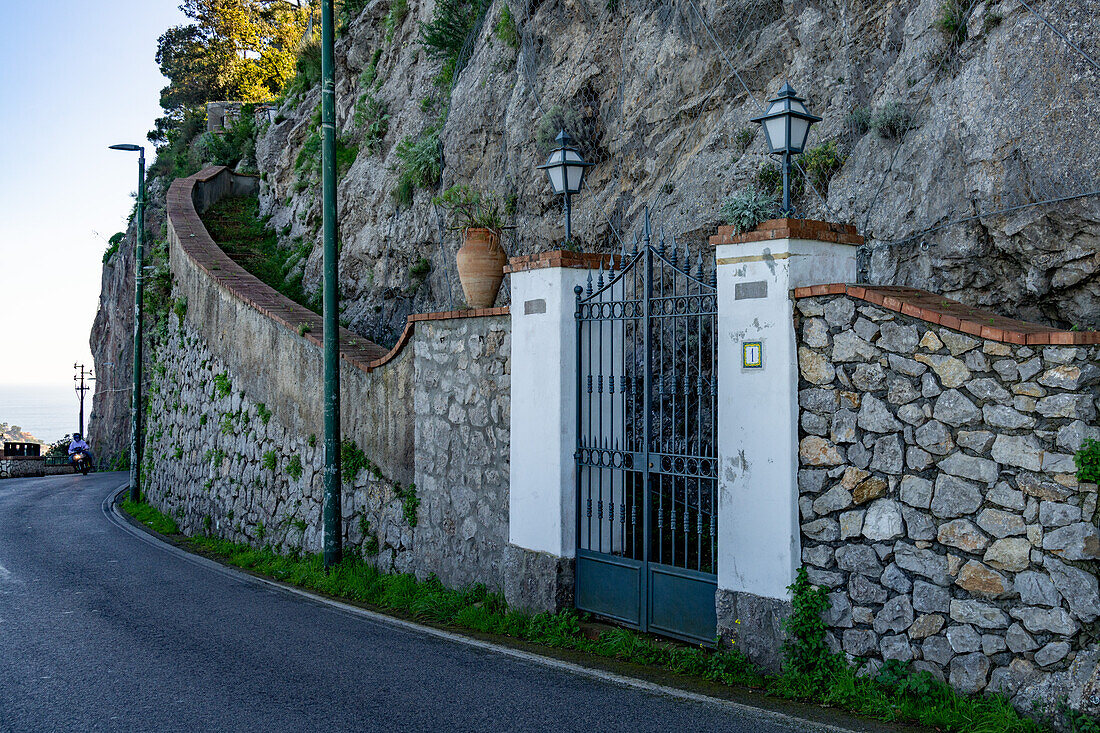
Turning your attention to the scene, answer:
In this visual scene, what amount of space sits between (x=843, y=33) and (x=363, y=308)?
1014cm

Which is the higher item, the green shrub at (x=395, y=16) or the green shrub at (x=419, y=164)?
the green shrub at (x=395, y=16)

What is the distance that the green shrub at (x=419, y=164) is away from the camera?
15.6m

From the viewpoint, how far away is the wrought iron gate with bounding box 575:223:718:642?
679cm

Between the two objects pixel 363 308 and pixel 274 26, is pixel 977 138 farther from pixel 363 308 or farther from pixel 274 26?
pixel 274 26

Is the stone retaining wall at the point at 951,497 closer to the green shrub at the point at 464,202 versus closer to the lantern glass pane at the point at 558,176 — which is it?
the lantern glass pane at the point at 558,176

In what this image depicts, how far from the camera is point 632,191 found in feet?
39.1

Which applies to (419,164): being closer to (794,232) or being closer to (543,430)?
(543,430)

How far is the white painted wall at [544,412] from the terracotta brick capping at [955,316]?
90.7 inches

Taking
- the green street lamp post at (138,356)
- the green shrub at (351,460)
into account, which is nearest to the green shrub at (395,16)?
the green street lamp post at (138,356)

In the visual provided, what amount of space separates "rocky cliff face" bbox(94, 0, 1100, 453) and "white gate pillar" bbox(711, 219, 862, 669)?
2.59m

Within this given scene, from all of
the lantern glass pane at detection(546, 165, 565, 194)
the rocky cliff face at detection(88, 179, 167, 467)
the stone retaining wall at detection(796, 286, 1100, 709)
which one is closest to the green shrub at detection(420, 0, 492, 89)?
the lantern glass pane at detection(546, 165, 565, 194)

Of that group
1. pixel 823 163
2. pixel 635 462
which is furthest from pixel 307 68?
pixel 635 462

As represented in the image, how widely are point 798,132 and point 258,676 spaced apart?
5.68 m

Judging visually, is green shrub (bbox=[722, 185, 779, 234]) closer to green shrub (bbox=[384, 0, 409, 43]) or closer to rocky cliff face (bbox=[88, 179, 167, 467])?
green shrub (bbox=[384, 0, 409, 43])
